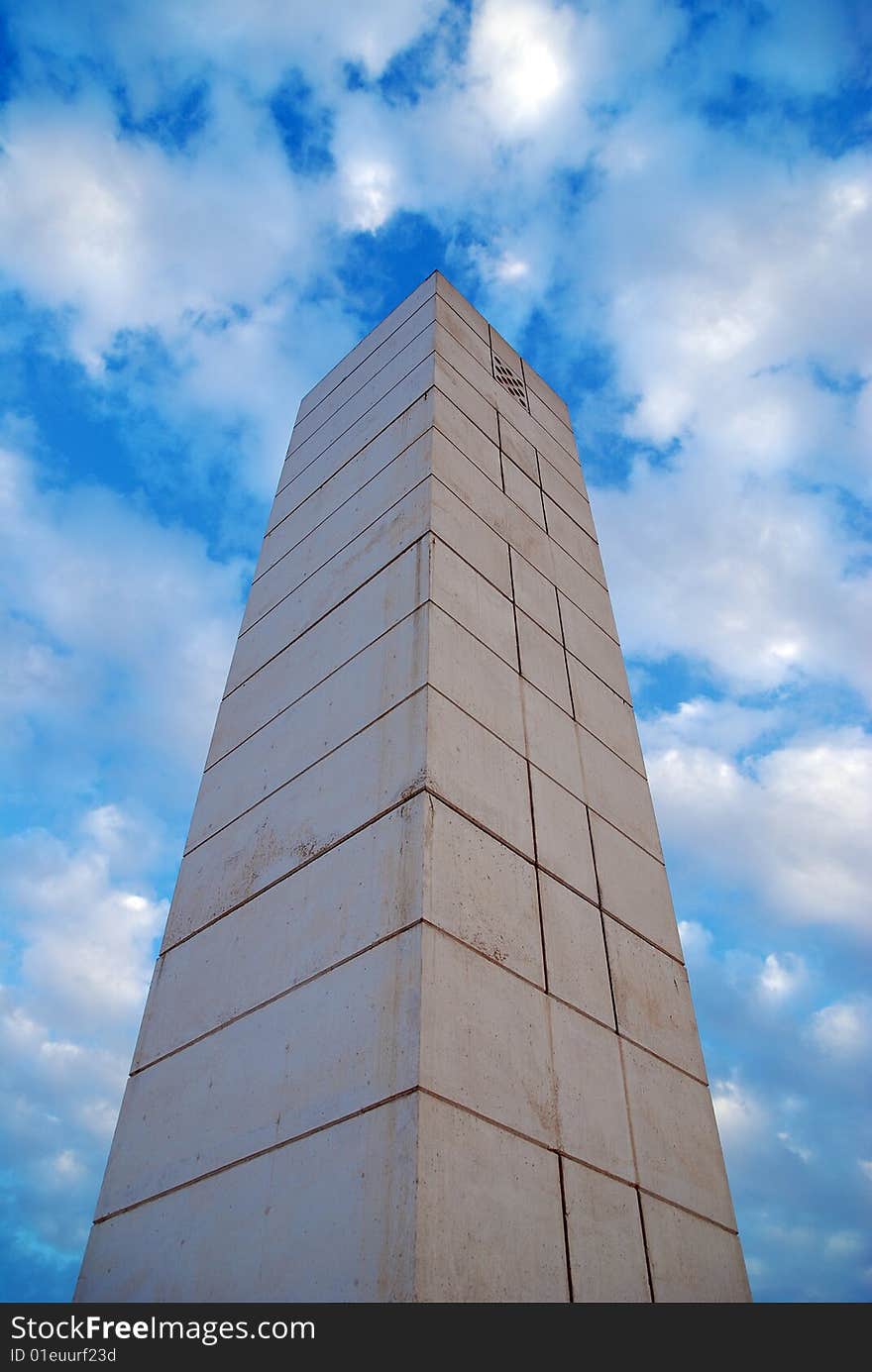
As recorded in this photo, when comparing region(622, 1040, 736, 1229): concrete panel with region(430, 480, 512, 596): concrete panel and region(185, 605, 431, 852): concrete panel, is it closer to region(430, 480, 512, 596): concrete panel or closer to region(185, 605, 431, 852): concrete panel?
region(185, 605, 431, 852): concrete panel

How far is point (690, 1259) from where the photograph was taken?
5730 mm

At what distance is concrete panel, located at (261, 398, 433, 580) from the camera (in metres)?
9.47

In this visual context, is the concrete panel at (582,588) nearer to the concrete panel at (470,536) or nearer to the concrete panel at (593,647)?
the concrete panel at (593,647)

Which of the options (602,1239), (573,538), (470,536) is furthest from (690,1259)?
(573,538)

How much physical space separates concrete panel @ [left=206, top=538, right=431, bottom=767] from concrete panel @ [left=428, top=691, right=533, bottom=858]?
1.17m

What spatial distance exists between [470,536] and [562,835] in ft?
9.62

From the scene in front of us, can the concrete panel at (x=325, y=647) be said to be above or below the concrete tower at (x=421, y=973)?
above

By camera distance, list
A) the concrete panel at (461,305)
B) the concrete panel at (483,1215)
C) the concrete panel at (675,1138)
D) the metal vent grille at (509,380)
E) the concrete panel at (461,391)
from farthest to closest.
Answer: the metal vent grille at (509,380)
the concrete panel at (461,305)
the concrete panel at (461,391)
the concrete panel at (675,1138)
the concrete panel at (483,1215)

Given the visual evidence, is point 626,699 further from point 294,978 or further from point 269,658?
point 294,978

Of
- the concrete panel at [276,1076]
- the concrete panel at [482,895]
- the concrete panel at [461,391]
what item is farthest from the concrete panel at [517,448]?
the concrete panel at [276,1076]

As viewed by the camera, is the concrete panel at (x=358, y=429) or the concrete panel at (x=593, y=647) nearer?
the concrete panel at (x=593, y=647)

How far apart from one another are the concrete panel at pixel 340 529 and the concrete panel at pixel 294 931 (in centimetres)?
389

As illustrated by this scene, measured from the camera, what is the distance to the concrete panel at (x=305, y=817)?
239 inches

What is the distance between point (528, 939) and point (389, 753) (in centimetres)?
154
